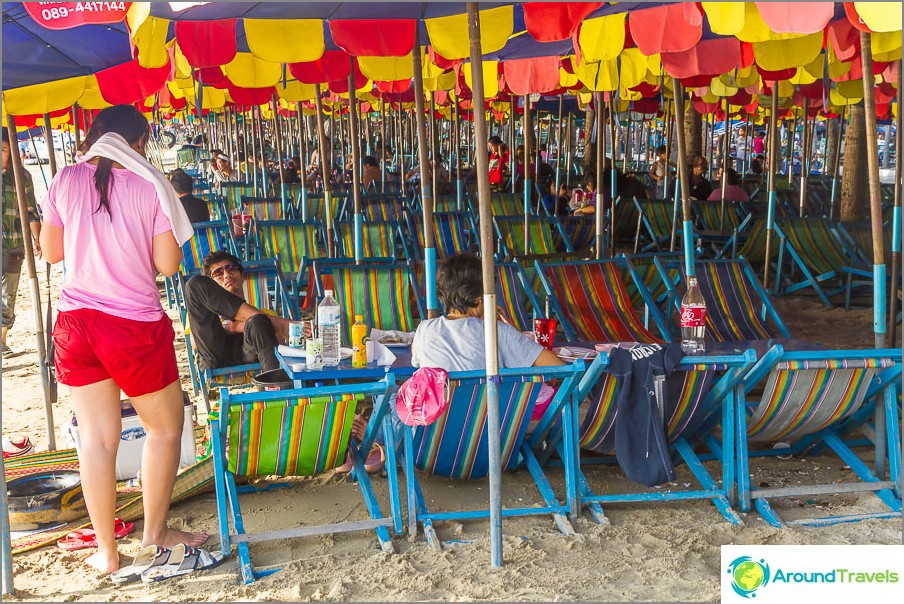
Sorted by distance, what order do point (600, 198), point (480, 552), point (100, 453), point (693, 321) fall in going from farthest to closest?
point (600, 198), point (693, 321), point (480, 552), point (100, 453)

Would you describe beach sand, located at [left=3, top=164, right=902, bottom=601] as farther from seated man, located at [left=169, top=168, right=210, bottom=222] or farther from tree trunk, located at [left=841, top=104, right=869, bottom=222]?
tree trunk, located at [left=841, top=104, right=869, bottom=222]

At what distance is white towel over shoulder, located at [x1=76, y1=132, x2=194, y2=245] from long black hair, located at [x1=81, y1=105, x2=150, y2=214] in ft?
0.08

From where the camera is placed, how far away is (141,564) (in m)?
3.18

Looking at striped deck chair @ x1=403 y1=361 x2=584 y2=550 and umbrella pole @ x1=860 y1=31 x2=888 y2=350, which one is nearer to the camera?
striped deck chair @ x1=403 y1=361 x2=584 y2=550

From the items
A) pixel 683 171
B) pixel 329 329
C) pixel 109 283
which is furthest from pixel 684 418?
pixel 109 283

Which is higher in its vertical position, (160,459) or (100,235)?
(100,235)

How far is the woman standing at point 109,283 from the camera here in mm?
3084

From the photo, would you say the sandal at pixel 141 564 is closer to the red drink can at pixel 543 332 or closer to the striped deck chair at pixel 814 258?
the red drink can at pixel 543 332

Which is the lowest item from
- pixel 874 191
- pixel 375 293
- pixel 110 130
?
pixel 375 293

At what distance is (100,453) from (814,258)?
270 inches

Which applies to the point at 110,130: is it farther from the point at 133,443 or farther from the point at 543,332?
the point at 543,332

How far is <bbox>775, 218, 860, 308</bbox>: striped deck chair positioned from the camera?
8.00 meters

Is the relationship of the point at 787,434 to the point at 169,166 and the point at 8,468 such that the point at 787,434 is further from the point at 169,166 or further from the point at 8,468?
the point at 169,166

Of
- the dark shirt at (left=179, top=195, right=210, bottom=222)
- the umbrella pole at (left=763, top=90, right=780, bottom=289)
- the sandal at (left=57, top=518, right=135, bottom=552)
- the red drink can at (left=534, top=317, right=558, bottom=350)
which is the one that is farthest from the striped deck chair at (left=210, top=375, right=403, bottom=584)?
the umbrella pole at (left=763, top=90, right=780, bottom=289)
